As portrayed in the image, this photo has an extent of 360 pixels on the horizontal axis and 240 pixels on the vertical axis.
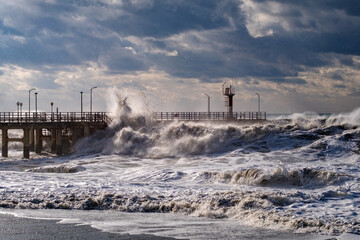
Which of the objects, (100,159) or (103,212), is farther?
(100,159)

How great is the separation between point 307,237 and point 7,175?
52.9ft

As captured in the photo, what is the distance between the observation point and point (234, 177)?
20.8 m

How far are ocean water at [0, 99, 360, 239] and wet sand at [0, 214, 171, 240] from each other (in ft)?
1.78

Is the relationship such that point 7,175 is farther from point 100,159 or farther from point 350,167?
point 350,167

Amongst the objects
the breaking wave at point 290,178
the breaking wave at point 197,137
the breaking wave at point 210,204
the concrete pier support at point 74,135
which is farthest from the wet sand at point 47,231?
the concrete pier support at point 74,135

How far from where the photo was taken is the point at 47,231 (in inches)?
454

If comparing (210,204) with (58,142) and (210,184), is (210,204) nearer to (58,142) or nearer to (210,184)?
(210,184)

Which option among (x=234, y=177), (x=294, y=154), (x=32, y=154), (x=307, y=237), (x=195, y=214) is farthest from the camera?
(x=32, y=154)

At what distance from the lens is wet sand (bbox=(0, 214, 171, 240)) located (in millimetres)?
10977

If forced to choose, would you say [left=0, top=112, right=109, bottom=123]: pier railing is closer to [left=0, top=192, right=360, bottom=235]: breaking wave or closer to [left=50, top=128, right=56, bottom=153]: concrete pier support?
[left=50, top=128, right=56, bottom=153]: concrete pier support

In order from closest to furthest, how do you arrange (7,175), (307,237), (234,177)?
(307,237)
(234,177)
(7,175)

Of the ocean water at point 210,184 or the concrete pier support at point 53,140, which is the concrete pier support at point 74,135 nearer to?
the concrete pier support at point 53,140

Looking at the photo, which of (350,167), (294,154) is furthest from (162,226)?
(294,154)

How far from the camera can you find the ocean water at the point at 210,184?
40.7ft
